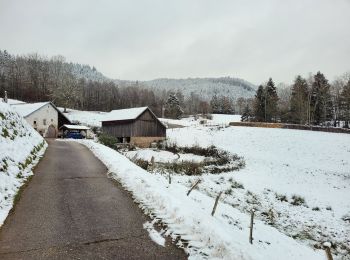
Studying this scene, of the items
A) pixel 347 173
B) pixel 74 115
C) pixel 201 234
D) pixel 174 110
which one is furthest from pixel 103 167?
pixel 174 110

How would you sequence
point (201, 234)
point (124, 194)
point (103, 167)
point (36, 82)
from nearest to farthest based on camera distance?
point (201, 234)
point (124, 194)
point (103, 167)
point (36, 82)

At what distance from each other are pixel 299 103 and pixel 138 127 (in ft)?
122

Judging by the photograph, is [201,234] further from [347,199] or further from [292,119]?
[292,119]

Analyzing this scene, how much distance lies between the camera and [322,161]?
39500 millimetres

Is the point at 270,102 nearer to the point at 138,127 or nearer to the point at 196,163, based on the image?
the point at 138,127

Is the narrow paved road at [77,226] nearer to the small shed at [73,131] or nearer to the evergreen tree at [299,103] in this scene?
the small shed at [73,131]

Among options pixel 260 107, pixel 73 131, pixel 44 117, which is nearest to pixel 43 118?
pixel 44 117

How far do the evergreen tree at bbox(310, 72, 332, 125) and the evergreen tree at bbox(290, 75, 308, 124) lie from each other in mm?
1885

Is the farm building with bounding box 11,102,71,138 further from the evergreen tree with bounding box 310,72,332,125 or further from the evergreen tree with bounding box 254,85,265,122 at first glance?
the evergreen tree with bounding box 310,72,332,125

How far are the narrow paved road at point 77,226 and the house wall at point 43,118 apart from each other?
52.4 m

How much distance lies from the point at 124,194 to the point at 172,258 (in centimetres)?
561

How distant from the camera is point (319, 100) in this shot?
75875mm

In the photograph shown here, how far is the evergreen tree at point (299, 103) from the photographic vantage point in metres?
72.8

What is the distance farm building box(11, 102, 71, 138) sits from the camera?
62312 mm
